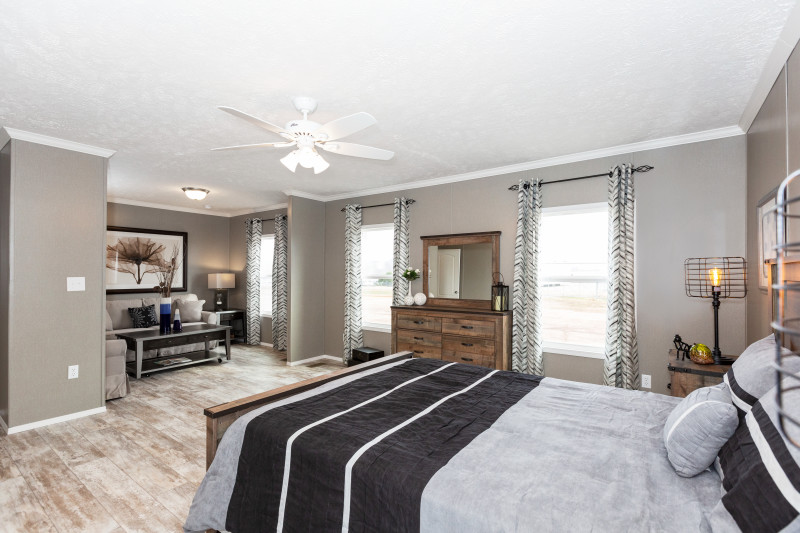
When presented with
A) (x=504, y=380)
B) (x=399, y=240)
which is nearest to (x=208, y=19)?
(x=504, y=380)

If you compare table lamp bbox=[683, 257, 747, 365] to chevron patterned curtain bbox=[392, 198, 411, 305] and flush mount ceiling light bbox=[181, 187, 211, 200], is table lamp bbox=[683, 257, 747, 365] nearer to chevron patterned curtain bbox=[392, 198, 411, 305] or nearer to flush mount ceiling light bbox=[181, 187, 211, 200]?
chevron patterned curtain bbox=[392, 198, 411, 305]

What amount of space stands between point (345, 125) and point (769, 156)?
2.80m

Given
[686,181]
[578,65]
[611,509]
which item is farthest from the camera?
[686,181]

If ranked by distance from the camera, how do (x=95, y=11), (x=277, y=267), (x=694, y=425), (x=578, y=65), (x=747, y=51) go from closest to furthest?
(x=694, y=425) → (x=95, y=11) → (x=747, y=51) → (x=578, y=65) → (x=277, y=267)

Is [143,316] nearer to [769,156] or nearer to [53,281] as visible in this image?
[53,281]

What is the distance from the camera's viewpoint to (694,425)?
57.9 inches

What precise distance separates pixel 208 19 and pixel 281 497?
7.33 feet

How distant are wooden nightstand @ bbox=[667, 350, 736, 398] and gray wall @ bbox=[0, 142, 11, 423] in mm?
5435

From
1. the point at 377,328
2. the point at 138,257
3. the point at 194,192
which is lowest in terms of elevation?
the point at 377,328

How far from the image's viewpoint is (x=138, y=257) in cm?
698

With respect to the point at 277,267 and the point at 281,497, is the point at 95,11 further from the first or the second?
the point at 277,267

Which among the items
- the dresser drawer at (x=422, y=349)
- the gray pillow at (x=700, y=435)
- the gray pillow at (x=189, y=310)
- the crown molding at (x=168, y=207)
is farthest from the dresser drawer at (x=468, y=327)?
the crown molding at (x=168, y=207)

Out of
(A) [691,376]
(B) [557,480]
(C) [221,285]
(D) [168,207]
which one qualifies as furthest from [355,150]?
(D) [168,207]

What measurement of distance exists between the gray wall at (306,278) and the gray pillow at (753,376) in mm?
5198
